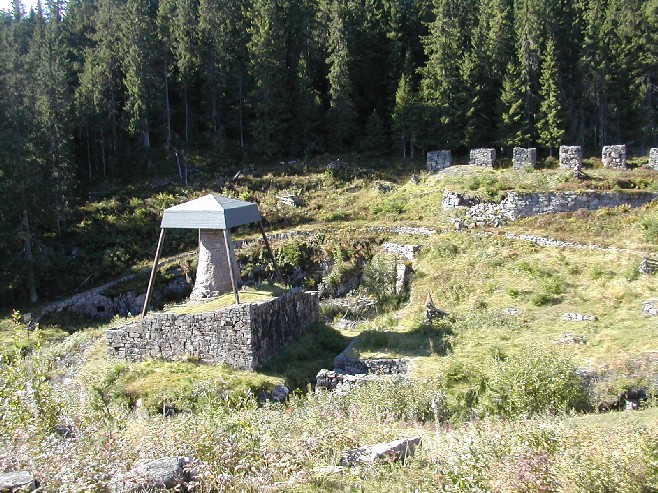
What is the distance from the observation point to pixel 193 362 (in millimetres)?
15562

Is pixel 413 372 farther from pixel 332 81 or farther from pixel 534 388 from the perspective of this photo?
pixel 332 81

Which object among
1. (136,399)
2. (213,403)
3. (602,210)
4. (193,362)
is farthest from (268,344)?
(602,210)

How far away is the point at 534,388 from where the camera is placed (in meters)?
10.3

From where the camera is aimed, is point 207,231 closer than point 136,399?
No

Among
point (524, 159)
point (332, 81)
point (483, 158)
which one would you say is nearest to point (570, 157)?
point (524, 159)

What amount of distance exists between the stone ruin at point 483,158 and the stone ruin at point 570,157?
370cm

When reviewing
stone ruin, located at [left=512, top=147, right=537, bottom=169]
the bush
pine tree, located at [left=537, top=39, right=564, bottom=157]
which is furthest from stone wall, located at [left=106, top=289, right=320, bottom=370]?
pine tree, located at [left=537, top=39, right=564, bottom=157]

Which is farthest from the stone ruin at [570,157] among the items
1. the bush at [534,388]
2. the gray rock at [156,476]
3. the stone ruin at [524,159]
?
the gray rock at [156,476]

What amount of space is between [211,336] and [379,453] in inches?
365

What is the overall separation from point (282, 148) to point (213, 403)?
110 feet

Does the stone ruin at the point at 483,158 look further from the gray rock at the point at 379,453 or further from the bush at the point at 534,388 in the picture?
the gray rock at the point at 379,453

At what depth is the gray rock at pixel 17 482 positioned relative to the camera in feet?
19.3

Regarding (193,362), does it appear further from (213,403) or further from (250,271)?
(250,271)

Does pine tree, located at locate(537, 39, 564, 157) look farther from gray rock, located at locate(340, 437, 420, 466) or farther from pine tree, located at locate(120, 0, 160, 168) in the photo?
gray rock, located at locate(340, 437, 420, 466)
